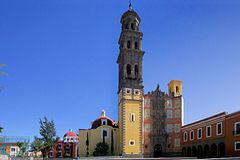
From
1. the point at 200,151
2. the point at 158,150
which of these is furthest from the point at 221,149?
the point at 158,150

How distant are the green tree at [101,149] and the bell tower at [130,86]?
3376mm

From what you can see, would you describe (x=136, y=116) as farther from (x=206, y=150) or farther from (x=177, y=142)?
(x=206, y=150)

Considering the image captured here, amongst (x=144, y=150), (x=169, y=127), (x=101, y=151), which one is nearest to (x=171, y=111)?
(x=169, y=127)

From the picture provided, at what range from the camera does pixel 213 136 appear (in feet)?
133

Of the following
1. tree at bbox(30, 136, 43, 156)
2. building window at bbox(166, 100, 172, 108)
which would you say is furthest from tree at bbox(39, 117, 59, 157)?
building window at bbox(166, 100, 172, 108)

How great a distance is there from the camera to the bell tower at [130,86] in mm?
47094

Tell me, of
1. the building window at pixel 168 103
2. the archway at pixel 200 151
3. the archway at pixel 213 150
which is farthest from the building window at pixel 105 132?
the archway at pixel 213 150

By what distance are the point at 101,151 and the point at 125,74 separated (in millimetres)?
13453

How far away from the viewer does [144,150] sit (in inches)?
1971

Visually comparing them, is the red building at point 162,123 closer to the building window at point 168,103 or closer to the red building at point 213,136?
the building window at point 168,103

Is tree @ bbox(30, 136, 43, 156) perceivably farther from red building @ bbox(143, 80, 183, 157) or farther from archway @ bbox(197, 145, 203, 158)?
archway @ bbox(197, 145, 203, 158)

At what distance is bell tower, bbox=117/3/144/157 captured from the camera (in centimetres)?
4709

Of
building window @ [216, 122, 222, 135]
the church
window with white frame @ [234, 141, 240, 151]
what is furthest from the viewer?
the church

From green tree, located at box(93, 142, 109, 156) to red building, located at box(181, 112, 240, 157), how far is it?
1304 cm
